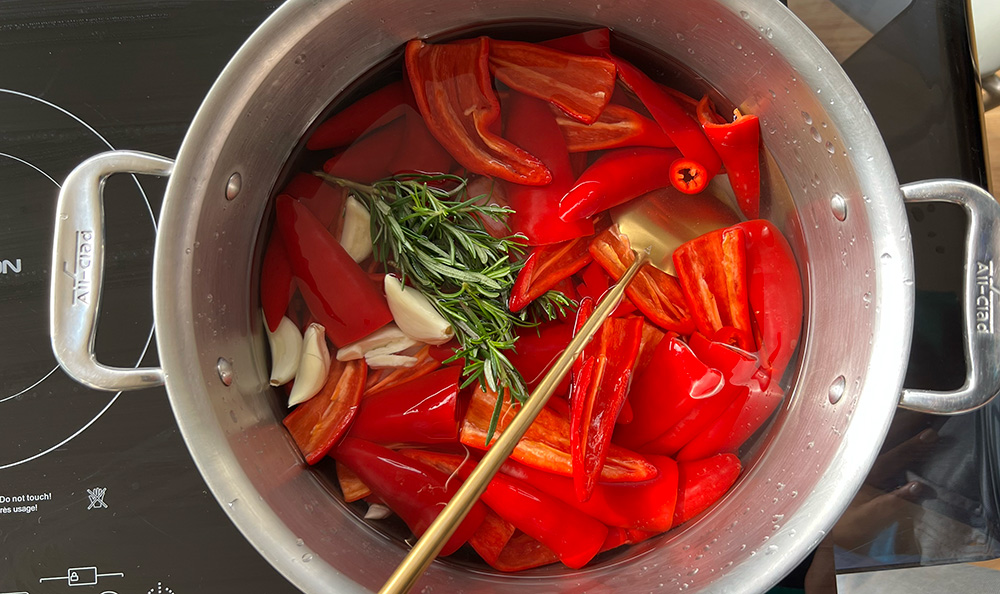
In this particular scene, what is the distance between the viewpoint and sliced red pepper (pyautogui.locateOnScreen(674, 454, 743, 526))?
768 millimetres

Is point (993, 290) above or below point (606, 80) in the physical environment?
below

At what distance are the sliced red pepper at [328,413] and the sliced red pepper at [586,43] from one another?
0.50m

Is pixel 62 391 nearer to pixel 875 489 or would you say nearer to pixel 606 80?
pixel 606 80

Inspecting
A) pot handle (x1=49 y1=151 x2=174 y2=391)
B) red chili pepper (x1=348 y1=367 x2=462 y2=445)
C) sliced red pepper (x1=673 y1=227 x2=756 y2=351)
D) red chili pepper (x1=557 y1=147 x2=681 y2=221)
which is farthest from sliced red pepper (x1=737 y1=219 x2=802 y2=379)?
pot handle (x1=49 y1=151 x2=174 y2=391)

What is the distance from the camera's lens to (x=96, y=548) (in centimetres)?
76

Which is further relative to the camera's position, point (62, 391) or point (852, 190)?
point (62, 391)

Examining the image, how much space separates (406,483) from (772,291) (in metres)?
0.54

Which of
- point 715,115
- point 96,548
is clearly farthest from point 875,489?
point 96,548

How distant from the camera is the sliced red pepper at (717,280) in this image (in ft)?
2.48

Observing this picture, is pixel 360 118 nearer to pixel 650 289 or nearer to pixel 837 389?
pixel 650 289

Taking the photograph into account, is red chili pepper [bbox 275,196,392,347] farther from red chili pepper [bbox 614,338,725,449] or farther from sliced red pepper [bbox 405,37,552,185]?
red chili pepper [bbox 614,338,725,449]

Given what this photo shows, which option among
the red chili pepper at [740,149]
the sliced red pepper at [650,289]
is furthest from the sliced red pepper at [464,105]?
the red chili pepper at [740,149]

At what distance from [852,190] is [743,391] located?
11.1 inches

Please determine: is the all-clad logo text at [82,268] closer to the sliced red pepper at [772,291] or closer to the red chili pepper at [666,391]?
the red chili pepper at [666,391]
